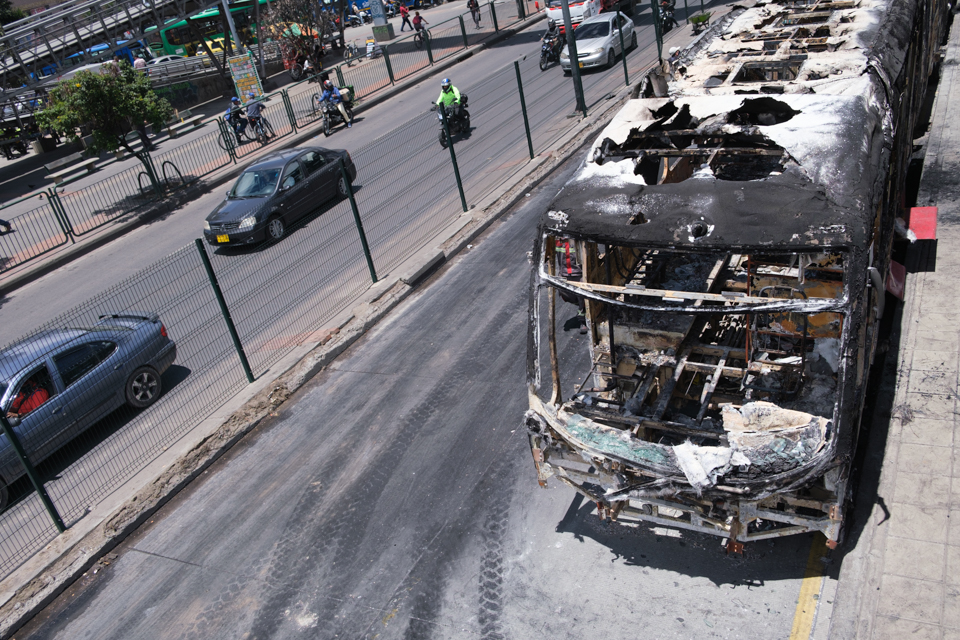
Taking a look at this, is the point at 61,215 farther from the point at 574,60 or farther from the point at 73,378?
A: the point at 574,60

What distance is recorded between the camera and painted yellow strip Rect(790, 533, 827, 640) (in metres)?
4.82

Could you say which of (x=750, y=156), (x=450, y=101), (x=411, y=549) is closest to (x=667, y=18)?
(x=450, y=101)

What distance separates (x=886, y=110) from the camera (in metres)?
6.46

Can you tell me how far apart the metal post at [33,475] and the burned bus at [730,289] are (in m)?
4.88

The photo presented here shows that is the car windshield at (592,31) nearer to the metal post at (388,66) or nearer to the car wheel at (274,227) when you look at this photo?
the metal post at (388,66)

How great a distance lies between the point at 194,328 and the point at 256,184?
6.60m

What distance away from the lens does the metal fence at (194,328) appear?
308 inches

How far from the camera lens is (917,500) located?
18.3 feet

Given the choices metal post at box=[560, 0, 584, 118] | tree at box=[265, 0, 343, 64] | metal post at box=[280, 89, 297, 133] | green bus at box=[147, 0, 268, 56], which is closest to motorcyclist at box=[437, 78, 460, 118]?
metal post at box=[560, 0, 584, 118]

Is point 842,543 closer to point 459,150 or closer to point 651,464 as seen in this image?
point 651,464

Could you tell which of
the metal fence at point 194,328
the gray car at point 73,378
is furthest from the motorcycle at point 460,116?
the gray car at point 73,378

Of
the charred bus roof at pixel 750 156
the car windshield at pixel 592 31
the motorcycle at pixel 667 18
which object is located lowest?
the motorcycle at pixel 667 18

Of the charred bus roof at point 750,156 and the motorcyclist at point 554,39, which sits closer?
the charred bus roof at point 750,156

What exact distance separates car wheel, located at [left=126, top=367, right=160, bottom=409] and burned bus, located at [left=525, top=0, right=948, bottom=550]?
5829 mm
